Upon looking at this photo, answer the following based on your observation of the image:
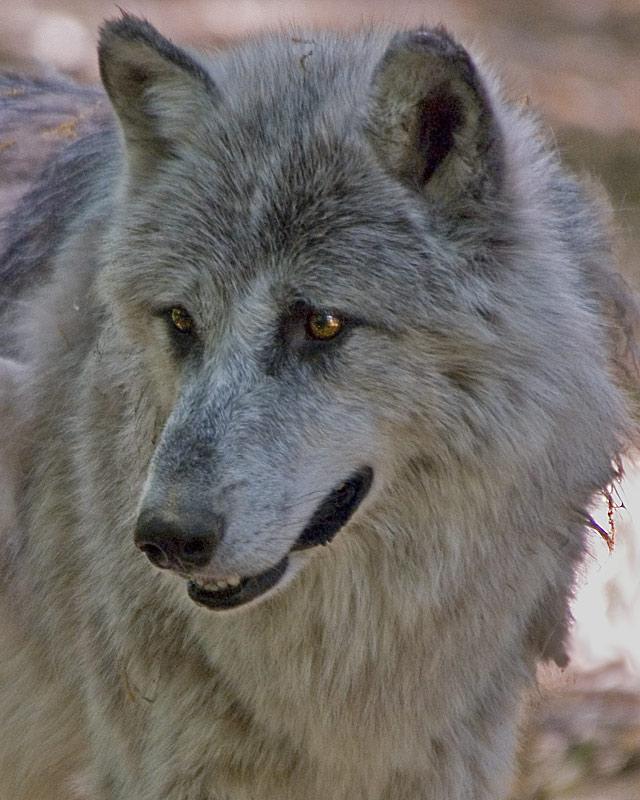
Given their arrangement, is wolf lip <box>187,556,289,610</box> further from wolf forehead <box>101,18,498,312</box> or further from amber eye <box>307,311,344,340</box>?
wolf forehead <box>101,18,498,312</box>

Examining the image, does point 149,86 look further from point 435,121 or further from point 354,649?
point 354,649

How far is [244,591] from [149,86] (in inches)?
47.5

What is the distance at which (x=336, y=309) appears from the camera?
3074 millimetres

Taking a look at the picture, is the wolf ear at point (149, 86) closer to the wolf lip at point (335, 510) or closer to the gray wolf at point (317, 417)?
the gray wolf at point (317, 417)

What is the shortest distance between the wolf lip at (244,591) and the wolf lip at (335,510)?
7cm

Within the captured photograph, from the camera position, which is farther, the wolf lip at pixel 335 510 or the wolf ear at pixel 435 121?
the wolf lip at pixel 335 510

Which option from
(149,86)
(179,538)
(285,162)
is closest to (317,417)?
(179,538)

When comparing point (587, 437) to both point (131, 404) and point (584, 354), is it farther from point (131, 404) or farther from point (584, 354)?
point (131, 404)

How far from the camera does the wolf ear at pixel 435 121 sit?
114 inches

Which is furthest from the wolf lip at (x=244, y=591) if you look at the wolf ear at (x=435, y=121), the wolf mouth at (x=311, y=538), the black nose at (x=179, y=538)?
the wolf ear at (x=435, y=121)

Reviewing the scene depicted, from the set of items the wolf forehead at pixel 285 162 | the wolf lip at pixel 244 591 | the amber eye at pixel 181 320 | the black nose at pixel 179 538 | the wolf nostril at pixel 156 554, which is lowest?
the wolf lip at pixel 244 591

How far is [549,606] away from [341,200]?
1330 mm

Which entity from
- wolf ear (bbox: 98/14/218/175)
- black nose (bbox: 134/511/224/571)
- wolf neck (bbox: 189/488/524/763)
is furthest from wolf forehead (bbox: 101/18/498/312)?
wolf neck (bbox: 189/488/524/763)

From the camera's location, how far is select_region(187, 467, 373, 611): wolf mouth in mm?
3098
